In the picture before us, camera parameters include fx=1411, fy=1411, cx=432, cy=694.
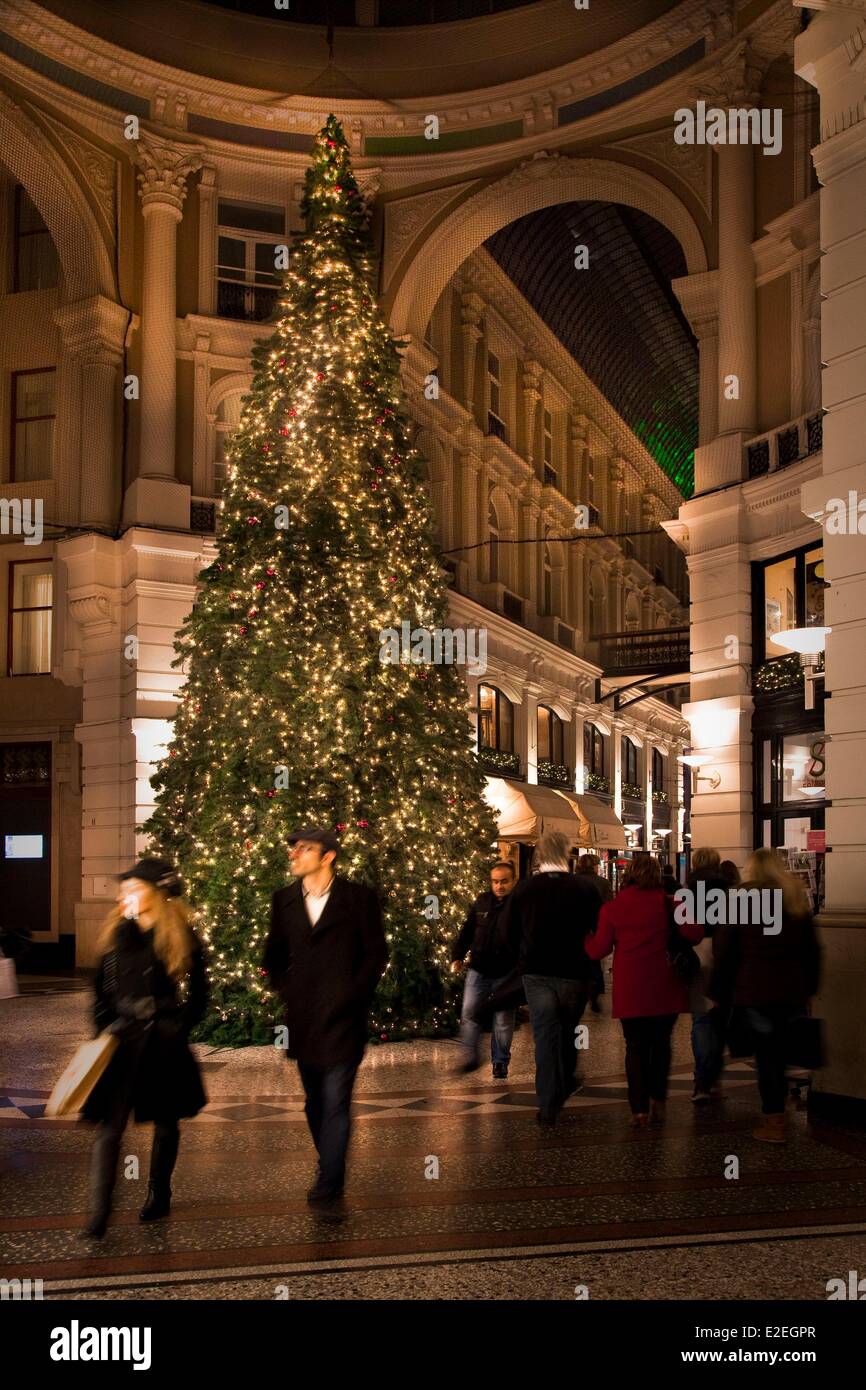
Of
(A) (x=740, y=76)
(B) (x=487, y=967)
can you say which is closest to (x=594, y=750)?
(A) (x=740, y=76)

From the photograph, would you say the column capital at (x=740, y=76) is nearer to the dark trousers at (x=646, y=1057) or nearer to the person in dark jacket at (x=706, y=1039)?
the person in dark jacket at (x=706, y=1039)

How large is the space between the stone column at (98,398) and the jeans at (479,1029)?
47.3ft

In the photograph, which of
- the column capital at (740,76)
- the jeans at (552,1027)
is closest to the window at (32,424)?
the column capital at (740,76)

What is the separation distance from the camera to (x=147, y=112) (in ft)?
81.6

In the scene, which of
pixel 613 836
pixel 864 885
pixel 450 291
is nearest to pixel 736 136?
pixel 450 291

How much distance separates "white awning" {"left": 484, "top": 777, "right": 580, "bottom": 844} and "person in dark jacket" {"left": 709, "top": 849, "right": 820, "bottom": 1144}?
824 inches

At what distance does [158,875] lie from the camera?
22.6ft

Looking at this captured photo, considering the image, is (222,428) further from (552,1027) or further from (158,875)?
(158,875)

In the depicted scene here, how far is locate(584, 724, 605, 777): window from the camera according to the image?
41.5 m

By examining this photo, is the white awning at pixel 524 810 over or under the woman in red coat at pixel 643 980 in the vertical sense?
over

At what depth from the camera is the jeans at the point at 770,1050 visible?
343 inches

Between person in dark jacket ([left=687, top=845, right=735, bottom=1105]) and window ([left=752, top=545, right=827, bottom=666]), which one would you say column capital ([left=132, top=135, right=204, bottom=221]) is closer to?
window ([left=752, top=545, right=827, bottom=666])

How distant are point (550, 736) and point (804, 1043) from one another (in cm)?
2944

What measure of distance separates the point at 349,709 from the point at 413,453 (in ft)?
10.3
